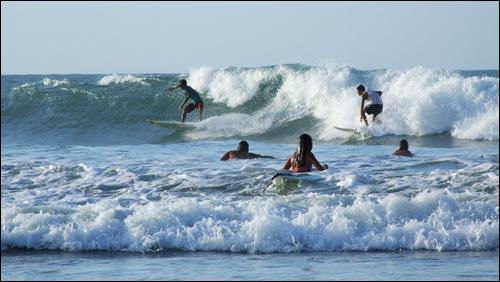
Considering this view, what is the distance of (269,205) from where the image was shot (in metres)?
10.3

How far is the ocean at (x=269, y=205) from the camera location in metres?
8.42

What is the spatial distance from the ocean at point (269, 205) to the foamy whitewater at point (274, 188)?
0.9 inches

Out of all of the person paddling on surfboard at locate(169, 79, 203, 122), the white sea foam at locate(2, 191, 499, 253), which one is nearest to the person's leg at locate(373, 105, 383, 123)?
the person paddling on surfboard at locate(169, 79, 203, 122)

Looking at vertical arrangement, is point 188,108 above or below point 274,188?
above

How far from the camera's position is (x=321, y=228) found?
949 cm

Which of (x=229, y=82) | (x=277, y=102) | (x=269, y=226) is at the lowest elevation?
(x=269, y=226)

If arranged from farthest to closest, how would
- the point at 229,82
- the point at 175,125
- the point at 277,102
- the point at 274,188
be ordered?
1. the point at 229,82
2. the point at 277,102
3. the point at 175,125
4. the point at 274,188

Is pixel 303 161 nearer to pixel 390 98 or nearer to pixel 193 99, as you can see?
pixel 390 98

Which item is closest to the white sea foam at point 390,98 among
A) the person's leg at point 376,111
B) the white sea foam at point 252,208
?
the person's leg at point 376,111

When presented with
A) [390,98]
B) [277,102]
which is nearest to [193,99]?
[277,102]

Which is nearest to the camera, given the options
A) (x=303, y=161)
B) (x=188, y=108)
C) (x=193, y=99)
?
(x=303, y=161)

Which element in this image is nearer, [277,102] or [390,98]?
[390,98]

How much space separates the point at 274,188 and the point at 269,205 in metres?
1.45

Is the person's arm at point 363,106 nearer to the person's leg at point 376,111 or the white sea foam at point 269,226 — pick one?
the person's leg at point 376,111
